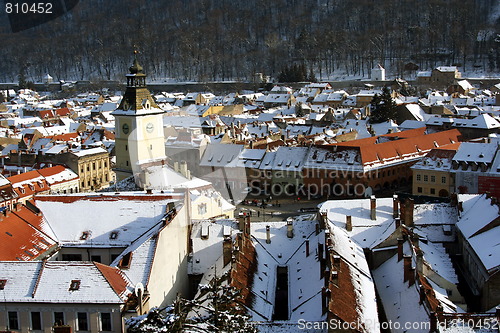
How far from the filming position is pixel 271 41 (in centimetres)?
15838

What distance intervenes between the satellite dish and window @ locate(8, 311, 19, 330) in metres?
3.77

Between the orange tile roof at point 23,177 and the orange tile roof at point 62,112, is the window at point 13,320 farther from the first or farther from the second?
the orange tile roof at point 62,112

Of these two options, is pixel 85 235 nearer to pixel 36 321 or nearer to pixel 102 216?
pixel 102 216

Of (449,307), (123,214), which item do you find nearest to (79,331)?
(123,214)

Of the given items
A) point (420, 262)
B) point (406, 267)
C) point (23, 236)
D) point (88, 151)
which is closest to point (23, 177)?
point (88, 151)

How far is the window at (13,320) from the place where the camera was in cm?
2144

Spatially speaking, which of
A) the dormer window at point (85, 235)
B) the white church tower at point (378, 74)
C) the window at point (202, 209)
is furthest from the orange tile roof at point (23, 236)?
the white church tower at point (378, 74)

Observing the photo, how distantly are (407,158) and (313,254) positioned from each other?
29.2 meters

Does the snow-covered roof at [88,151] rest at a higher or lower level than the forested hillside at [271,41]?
lower

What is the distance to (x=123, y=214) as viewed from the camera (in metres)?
28.8

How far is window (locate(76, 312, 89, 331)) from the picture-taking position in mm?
21312

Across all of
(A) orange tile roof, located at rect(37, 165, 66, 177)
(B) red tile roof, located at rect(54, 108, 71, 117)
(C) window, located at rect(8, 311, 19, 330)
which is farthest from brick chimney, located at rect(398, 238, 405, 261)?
(B) red tile roof, located at rect(54, 108, 71, 117)

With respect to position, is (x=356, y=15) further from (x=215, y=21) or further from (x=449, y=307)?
(x=449, y=307)

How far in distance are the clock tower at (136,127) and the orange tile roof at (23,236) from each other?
16963 millimetres
